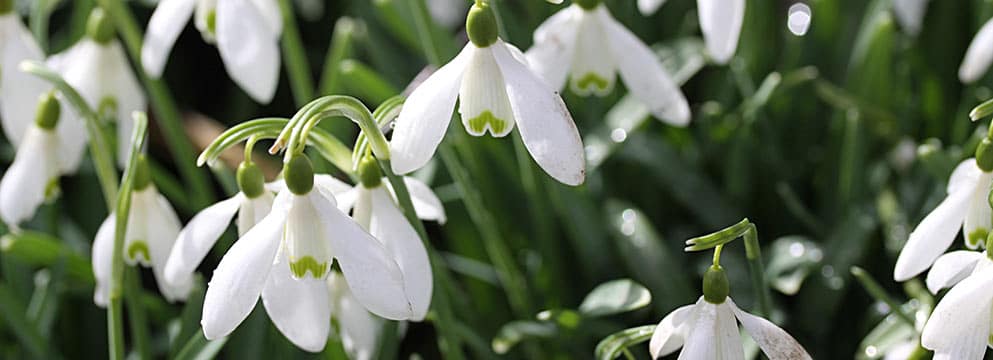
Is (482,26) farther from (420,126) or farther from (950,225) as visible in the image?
(950,225)

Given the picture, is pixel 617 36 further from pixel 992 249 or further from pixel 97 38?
pixel 97 38

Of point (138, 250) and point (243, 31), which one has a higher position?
point (243, 31)

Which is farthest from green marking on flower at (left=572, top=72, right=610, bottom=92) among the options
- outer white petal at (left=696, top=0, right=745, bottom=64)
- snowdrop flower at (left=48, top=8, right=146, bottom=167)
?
snowdrop flower at (left=48, top=8, right=146, bottom=167)

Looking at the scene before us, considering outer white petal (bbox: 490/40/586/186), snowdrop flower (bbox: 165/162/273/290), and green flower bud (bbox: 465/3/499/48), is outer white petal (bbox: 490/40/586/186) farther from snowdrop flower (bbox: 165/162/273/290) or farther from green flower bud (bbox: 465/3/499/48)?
snowdrop flower (bbox: 165/162/273/290)

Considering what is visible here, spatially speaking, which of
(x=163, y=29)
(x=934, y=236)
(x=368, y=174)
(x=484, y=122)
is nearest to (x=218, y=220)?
(x=368, y=174)

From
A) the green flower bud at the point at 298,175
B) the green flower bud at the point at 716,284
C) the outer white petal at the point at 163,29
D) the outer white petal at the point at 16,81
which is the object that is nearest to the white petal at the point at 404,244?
the green flower bud at the point at 298,175
